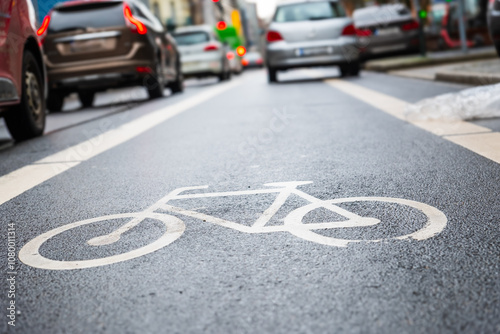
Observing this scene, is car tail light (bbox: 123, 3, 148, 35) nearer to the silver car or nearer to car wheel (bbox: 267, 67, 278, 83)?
the silver car

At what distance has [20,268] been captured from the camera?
272 cm

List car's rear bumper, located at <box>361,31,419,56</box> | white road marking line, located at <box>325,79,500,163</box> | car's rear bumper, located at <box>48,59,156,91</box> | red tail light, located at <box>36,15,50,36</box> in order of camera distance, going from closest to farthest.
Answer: white road marking line, located at <box>325,79,500,163</box>, red tail light, located at <box>36,15,50,36</box>, car's rear bumper, located at <box>48,59,156,91</box>, car's rear bumper, located at <box>361,31,419,56</box>

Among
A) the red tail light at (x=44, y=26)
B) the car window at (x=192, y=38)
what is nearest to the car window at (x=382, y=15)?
the car window at (x=192, y=38)

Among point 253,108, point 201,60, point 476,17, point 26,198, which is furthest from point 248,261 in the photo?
point 476,17

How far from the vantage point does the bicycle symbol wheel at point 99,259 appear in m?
2.73

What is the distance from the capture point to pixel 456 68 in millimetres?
12156

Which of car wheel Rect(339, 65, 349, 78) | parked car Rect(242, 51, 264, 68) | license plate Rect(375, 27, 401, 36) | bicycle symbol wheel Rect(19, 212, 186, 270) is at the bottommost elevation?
parked car Rect(242, 51, 264, 68)

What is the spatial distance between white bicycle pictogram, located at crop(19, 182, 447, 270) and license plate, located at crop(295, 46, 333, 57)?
36.9ft

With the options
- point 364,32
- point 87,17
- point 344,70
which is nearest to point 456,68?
point 344,70

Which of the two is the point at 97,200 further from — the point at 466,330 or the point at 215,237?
the point at 466,330

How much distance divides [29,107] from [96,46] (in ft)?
14.7

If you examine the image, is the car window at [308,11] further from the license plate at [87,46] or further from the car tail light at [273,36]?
the license plate at [87,46]

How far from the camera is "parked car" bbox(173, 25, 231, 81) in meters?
19.2

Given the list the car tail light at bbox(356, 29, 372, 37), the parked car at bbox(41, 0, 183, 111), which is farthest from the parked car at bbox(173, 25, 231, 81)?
the parked car at bbox(41, 0, 183, 111)
